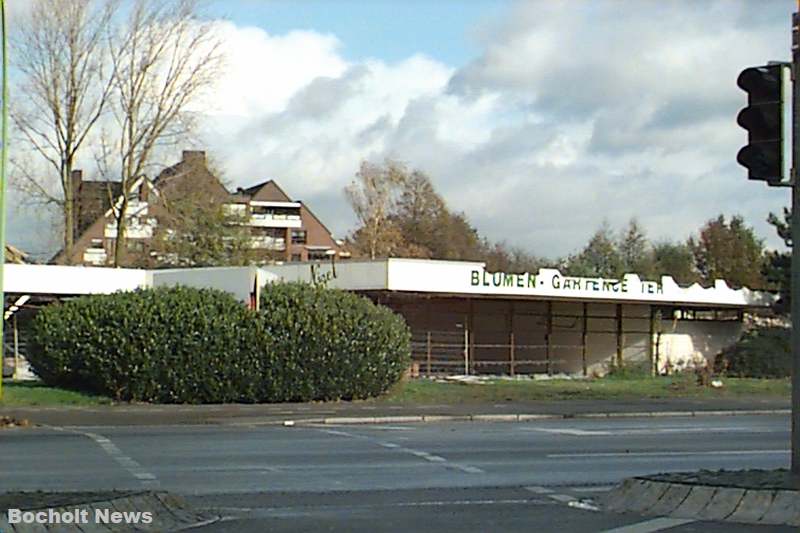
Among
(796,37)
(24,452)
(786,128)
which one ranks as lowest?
(24,452)

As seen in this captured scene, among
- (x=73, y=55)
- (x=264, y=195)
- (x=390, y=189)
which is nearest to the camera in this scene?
(x=73, y=55)

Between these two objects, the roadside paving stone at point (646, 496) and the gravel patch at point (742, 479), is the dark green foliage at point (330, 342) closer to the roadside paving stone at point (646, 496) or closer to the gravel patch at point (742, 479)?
the gravel patch at point (742, 479)

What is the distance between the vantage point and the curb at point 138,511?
9.35 m

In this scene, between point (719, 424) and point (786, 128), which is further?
point (719, 424)

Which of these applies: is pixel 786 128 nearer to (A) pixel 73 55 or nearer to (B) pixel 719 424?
(B) pixel 719 424

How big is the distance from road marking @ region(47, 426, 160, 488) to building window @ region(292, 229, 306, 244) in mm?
85017

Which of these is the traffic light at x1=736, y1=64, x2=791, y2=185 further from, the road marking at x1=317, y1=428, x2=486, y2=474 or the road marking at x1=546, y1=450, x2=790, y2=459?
the road marking at x1=546, y1=450, x2=790, y2=459

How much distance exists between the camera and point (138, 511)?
34.1 ft

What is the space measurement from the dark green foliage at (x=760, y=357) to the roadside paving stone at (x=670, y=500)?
38.0 m

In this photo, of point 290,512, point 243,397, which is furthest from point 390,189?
point 290,512

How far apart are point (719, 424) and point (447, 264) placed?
53.8 feet

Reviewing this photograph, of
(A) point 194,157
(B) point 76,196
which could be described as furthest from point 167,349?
(A) point 194,157

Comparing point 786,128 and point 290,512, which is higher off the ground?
point 786,128

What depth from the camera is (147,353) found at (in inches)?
1169
